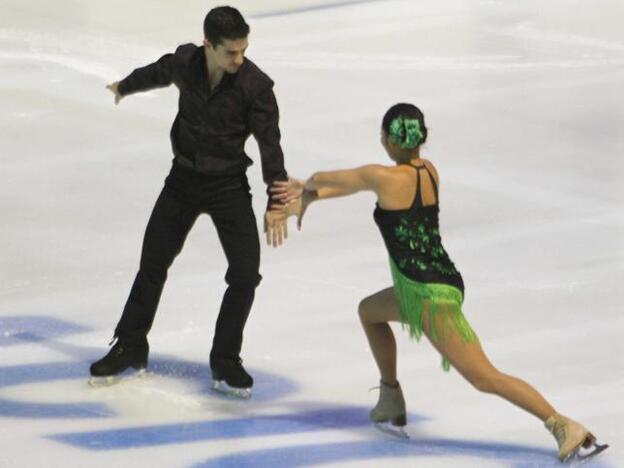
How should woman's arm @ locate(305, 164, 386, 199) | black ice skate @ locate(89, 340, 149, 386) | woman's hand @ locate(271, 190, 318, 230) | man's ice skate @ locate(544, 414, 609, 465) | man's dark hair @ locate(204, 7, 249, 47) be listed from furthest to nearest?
1. black ice skate @ locate(89, 340, 149, 386)
2. man's dark hair @ locate(204, 7, 249, 47)
3. woman's hand @ locate(271, 190, 318, 230)
4. woman's arm @ locate(305, 164, 386, 199)
5. man's ice skate @ locate(544, 414, 609, 465)

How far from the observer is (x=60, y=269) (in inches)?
368

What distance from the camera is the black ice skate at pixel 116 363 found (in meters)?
7.73

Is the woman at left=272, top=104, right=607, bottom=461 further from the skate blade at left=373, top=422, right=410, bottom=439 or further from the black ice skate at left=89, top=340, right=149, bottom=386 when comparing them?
the black ice skate at left=89, top=340, right=149, bottom=386

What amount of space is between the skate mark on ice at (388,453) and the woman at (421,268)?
7.3 inches

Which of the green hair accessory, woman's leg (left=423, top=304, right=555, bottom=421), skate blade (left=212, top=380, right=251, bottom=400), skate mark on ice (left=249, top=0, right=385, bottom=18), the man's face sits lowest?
skate blade (left=212, top=380, right=251, bottom=400)

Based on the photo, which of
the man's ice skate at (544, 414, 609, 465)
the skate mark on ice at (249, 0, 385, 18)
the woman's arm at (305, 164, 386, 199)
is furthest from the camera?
the skate mark on ice at (249, 0, 385, 18)

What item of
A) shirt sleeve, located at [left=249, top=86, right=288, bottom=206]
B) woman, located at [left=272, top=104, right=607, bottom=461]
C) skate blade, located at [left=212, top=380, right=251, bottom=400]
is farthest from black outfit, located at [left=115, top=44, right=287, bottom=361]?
woman, located at [left=272, top=104, right=607, bottom=461]

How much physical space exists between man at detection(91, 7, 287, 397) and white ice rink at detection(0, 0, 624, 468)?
0.77 feet

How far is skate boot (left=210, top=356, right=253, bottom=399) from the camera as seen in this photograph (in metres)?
7.61

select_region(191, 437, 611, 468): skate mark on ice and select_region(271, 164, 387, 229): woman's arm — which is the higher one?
select_region(271, 164, 387, 229): woman's arm

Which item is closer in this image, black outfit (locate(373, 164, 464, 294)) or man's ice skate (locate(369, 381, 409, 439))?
black outfit (locate(373, 164, 464, 294))

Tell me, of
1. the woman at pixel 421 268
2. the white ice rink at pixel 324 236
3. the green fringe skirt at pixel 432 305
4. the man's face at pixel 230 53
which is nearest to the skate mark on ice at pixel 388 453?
the white ice rink at pixel 324 236

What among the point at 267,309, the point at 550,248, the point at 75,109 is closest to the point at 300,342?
the point at 267,309

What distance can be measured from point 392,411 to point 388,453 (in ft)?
0.75
